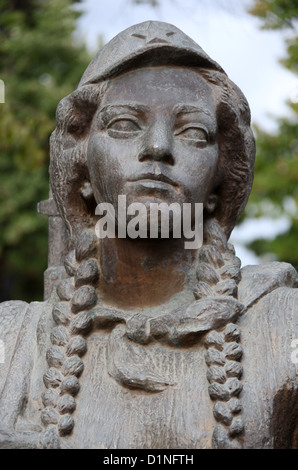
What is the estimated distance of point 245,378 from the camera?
12.4 ft

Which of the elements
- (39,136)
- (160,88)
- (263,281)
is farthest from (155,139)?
(39,136)

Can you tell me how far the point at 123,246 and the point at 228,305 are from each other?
1.76 ft

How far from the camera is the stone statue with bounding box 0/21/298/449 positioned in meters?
3.72

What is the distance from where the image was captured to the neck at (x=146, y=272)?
4.09m

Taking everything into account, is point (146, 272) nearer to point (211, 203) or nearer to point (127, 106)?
point (211, 203)

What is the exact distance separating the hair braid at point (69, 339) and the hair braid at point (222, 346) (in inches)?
19.1

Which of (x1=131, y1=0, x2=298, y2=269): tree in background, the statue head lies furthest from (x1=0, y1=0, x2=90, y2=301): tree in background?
the statue head

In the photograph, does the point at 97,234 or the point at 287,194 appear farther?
the point at 287,194

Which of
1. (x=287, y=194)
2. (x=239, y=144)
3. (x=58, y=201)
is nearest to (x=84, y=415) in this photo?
(x=58, y=201)

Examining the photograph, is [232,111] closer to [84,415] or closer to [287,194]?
[84,415]

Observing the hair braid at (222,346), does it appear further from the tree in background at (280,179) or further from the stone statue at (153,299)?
the tree in background at (280,179)

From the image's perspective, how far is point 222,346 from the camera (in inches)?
150

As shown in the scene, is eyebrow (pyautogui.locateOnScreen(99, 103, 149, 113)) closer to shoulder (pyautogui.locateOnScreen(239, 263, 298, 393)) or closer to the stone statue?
the stone statue

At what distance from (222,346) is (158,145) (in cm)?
86
